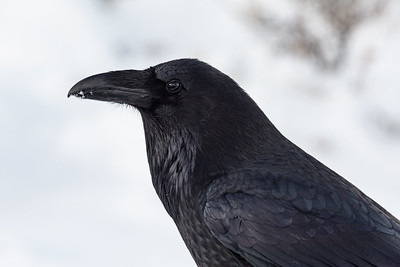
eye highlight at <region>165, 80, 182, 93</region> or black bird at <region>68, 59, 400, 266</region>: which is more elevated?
eye highlight at <region>165, 80, 182, 93</region>

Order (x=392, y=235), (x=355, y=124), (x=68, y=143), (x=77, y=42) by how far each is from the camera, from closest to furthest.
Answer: (x=392, y=235)
(x=68, y=143)
(x=355, y=124)
(x=77, y=42)

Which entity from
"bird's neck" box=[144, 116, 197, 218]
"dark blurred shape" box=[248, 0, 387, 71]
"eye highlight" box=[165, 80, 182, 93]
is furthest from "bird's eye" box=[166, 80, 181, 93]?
"dark blurred shape" box=[248, 0, 387, 71]

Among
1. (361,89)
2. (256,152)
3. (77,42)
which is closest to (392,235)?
(256,152)

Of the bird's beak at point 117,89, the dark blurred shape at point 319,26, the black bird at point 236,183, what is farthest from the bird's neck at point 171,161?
the dark blurred shape at point 319,26

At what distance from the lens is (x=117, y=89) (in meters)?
4.72

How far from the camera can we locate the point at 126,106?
4867 mm

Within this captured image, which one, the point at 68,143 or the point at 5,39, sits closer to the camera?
the point at 68,143

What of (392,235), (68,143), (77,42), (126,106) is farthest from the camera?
(77,42)

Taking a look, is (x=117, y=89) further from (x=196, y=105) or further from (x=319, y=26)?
(x=319, y=26)

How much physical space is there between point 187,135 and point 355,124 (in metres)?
5.68

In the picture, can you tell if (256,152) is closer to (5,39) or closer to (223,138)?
(223,138)

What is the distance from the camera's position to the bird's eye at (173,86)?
15.3 feet

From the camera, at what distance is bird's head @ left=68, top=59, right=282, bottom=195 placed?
182 inches

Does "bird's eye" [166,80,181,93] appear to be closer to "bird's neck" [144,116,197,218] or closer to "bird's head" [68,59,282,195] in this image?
"bird's head" [68,59,282,195]
